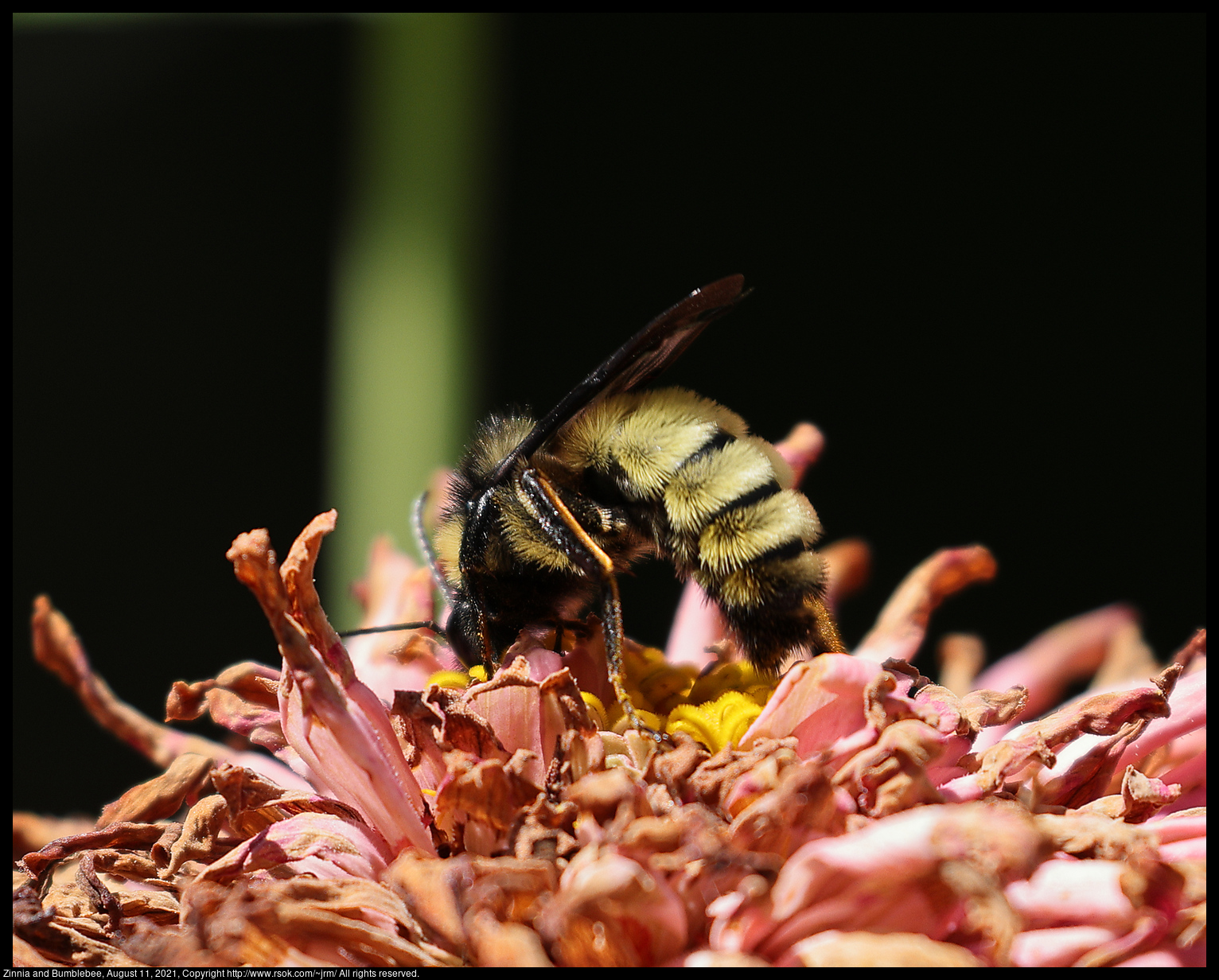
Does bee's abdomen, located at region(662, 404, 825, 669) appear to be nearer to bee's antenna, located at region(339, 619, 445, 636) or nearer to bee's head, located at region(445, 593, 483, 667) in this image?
bee's head, located at region(445, 593, 483, 667)

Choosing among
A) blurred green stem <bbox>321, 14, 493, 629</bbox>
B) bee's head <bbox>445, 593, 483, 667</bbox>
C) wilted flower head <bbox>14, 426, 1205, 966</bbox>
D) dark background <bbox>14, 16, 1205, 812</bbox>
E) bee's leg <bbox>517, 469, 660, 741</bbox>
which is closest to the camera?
wilted flower head <bbox>14, 426, 1205, 966</bbox>

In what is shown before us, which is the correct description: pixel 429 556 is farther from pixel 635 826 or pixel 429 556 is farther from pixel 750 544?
pixel 635 826

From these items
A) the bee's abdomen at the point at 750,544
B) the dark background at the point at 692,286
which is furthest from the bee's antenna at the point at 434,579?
the dark background at the point at 692,286

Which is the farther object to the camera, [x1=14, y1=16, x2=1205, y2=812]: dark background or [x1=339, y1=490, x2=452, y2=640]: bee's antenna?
[x1=14, y1=16, x2=1205, y2=812]: dark background

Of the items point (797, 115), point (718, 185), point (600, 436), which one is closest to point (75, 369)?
point (718, 185)

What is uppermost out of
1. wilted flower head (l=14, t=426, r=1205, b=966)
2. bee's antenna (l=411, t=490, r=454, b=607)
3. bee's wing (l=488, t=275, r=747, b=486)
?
bee's wing (l=488, t=275, r=747, b=486)

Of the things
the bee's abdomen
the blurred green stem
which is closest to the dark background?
the blurred green stem

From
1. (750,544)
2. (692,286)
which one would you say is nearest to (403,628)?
(750,544)
